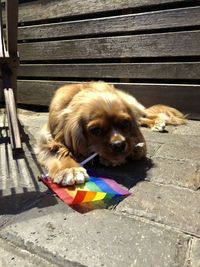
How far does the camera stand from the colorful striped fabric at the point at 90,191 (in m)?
2.49

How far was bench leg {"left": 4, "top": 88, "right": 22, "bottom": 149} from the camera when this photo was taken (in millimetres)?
3391

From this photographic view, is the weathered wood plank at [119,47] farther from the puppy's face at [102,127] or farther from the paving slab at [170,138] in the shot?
the puppy's face at [102,127]

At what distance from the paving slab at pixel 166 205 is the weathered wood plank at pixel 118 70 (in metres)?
2.46

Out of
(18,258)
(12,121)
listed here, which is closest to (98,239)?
(18,258)

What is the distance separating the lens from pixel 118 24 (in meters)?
5.16

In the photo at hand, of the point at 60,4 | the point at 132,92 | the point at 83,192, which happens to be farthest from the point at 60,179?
the point at 60,4

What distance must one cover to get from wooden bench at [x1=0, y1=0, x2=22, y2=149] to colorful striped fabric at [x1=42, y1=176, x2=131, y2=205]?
0.90m

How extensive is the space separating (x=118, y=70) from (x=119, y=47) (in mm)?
322

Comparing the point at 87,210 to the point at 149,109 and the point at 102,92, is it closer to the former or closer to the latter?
the point at 102,92

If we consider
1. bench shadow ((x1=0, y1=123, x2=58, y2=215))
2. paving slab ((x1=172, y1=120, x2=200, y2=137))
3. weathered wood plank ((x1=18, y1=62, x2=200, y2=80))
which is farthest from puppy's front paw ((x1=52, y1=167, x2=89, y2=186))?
weathered wood plank ((x1=18, y1=62, x2=200, y2=80))

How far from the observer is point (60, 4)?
571 cm

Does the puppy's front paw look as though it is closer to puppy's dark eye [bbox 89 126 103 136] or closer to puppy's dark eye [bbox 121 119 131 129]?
puppy's dark eye [bbox 89 126 103 136]

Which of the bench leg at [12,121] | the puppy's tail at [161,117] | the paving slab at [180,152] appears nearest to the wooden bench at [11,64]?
the bench leg at [12,121]

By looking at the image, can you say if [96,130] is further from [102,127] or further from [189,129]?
[189,129]
